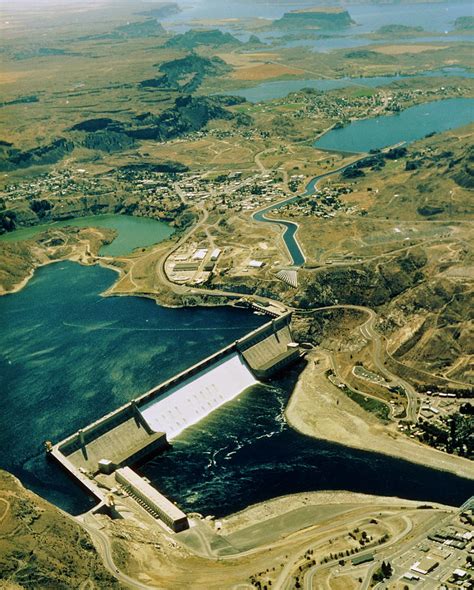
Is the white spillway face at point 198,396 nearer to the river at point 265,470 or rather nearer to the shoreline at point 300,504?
the river at point 265,470

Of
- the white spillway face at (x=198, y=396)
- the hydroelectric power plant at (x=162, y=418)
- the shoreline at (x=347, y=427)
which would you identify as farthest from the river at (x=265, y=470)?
the hydroelectric power plant at (x=162, y=418)

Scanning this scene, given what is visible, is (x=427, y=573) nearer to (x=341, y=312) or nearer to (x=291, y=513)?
(x=291, y=513)

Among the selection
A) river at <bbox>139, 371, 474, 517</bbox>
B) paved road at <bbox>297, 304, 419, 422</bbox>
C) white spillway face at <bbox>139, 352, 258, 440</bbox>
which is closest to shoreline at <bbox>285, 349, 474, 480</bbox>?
river at <bbox>139, 371, 474, 517</bbox>

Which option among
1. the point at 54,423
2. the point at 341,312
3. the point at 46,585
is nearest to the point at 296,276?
the point at 341,312

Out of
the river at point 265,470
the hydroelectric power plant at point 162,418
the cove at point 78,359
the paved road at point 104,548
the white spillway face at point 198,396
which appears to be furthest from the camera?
the white spillway face at point 198,396

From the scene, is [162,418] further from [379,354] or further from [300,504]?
[379,354]

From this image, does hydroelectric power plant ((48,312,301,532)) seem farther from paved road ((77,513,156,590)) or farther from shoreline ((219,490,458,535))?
shoreline ((219,490,458,535))

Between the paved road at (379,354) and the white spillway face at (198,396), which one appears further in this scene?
the paved road at (379,354)

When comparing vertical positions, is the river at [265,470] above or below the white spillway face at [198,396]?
below

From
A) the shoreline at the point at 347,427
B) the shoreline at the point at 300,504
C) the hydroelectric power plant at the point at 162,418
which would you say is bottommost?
the shoreline at the point at 300,504

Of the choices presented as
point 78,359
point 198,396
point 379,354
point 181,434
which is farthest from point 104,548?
point 379,354
